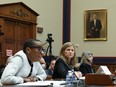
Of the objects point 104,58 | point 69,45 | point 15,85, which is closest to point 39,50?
point 15,85

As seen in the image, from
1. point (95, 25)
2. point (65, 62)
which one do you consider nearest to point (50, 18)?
point (95, 25)

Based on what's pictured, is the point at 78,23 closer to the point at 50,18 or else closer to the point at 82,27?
the point at 82,27

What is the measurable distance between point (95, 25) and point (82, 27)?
0.52 meters

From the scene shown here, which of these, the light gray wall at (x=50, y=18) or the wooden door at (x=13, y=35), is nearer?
the wooden door at (x=13, y=35)

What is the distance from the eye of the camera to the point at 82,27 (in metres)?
11.1

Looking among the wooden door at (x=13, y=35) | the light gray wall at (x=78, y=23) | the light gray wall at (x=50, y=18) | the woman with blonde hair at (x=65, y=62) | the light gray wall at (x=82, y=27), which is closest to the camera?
the woman with blonde hair at (x=65, y=62)

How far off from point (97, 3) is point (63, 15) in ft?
4.57

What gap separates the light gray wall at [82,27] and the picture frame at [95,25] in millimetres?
128

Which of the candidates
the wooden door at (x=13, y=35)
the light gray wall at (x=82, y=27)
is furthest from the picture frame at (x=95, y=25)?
the wooden door at (x=13, y=35)

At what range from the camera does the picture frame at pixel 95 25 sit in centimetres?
1078

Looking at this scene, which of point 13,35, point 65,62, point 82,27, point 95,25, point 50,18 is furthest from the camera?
point 82,27

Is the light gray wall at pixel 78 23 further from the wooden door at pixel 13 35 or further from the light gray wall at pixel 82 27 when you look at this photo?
the wooden door at pixel 13 35

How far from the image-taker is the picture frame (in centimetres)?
1078

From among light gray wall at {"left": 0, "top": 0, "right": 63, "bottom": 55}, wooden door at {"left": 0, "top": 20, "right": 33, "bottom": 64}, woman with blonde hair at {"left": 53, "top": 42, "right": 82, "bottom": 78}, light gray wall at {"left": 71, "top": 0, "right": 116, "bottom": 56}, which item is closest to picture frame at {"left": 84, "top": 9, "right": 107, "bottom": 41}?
light gray wall at {"left": 71, "top": 0, "right": 116, "bottom": 56}
